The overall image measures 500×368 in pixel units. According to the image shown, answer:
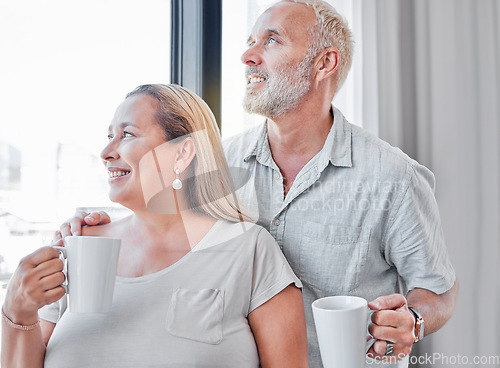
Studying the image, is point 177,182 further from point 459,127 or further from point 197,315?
point 459,127

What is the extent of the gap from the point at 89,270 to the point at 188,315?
208mm

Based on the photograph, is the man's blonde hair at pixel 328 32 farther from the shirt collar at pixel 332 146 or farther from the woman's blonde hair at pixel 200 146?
the woman's blonde hair at pixel 200 146

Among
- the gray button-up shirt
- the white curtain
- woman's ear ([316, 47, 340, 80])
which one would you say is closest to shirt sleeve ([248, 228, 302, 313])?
the gray button-up shirt

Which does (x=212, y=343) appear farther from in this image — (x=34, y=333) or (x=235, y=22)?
(x=235, y=22)

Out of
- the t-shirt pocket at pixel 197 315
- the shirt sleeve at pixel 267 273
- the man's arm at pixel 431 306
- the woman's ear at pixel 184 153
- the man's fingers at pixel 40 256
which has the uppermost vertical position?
the woman's ear at pixel 184 153

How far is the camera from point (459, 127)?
4.61 feet

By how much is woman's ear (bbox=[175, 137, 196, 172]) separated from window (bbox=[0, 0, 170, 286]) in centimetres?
21

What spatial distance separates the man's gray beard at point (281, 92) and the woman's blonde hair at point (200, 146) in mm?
145

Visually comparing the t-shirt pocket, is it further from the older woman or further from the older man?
the older man

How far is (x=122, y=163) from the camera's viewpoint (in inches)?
35.5

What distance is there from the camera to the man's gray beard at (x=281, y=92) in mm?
1086

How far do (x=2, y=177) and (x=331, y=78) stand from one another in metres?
0.76

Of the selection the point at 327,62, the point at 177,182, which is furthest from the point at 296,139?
the point at 177,182

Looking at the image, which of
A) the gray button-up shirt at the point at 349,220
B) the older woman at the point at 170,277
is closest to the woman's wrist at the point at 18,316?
the older woman at the point at 170,277
